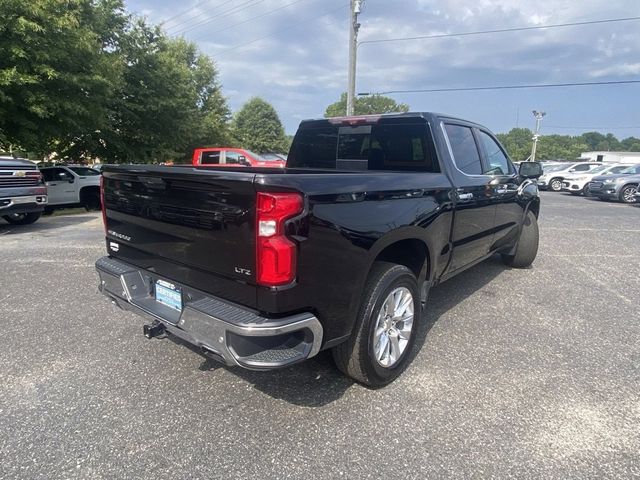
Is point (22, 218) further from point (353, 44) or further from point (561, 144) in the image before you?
point (561, 144)

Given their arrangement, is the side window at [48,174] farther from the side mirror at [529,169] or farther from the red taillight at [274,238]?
the red taillight at [274,238]

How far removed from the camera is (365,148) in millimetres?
3949

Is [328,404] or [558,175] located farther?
[558,175]

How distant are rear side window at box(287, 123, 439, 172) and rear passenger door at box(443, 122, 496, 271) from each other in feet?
0.96

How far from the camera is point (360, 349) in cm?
261

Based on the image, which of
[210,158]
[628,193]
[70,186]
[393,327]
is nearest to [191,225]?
[393,327]

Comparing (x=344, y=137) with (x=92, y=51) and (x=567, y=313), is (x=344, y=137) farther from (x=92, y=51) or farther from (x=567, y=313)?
(x=92, y=51)

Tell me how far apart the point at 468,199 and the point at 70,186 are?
12.9 m

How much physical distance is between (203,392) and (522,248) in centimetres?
464

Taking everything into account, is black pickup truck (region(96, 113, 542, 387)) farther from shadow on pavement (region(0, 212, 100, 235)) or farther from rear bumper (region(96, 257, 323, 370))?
shadow on pavement (region(0, 212, 100, 235))

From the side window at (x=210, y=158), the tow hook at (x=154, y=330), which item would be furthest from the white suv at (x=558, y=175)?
the tow hook at (x=154, y=330)

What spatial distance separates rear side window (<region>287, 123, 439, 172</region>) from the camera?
3.59 metres

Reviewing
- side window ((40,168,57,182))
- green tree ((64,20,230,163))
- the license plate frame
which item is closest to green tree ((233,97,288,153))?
green tree ((64,20,230,163))

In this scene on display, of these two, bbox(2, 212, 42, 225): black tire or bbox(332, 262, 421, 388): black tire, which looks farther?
bbox(2, 212, 42, 225): black tire
